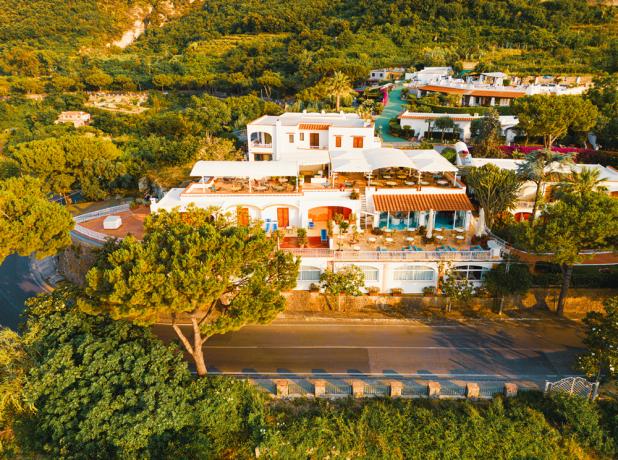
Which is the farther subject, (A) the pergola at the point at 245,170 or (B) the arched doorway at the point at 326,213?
(B) the arched doorway at the point at 326,213

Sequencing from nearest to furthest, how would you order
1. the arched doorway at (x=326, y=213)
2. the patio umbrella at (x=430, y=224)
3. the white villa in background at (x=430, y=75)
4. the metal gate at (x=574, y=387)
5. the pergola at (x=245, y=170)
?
the metal gate at (x=574, y=387) < the patio umbrella at (x=430, y=224) < the pergola at (x=245, y=170) < the arched doorway at (x=326, y=213) < the white villa in background at (x=430, y=75)

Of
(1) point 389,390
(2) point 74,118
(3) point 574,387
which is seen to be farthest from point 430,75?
(2) point 74,118

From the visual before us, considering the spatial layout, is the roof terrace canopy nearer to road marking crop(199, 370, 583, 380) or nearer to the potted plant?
the potted plant

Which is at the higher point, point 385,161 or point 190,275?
point 385,161

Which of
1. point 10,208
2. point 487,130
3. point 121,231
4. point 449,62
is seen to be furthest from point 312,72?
point 10,208

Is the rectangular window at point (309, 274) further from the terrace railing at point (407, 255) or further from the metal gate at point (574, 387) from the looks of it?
the metal gate at point (574, 387)

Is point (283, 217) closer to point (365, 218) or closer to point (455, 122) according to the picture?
point (365, 218)

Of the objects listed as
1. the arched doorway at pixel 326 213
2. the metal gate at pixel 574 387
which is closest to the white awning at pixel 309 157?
the arched doorway at pixel 326 213
